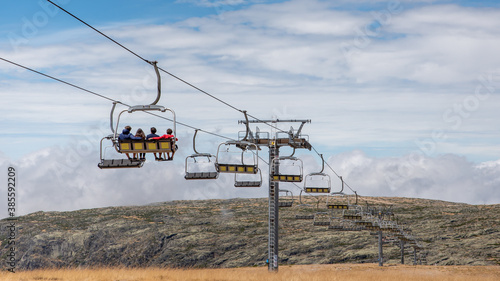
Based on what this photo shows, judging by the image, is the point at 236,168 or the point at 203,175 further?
the point at 236,168

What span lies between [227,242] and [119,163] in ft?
223

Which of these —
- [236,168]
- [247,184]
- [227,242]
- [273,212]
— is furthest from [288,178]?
[227,242]

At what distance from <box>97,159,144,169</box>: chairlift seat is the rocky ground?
55201 mm

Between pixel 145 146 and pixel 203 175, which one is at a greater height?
pixel 145 146

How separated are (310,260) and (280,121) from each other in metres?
33.7

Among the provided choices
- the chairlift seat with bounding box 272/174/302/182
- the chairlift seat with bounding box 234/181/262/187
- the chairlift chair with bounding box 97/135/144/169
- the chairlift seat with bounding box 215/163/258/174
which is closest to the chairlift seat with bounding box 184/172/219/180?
the chairlift seat with bounding box 215/163/258/174

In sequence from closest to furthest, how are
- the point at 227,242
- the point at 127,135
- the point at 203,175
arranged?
the point at 127,135
the point at 203,175
the point at 227,242

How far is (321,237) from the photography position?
8325 cm

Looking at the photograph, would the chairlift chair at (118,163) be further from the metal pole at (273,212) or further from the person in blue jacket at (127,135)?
the metal pole at (273,212)

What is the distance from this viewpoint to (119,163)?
19219 millimetres

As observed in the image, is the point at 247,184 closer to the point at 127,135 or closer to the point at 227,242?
the point at 127,135

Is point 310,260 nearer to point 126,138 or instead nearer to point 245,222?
point 245,222

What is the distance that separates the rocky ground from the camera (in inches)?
2938

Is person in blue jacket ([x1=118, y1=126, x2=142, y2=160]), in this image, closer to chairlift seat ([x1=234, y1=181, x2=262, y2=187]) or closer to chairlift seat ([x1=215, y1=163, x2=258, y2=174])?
chairlift seat ([x1=215, y1=163, x2=258, y2=174])
